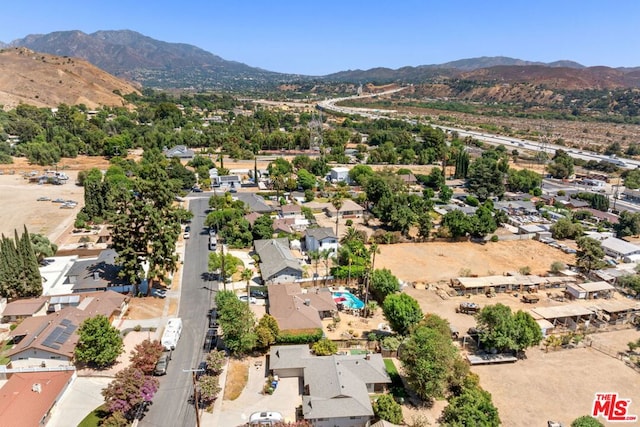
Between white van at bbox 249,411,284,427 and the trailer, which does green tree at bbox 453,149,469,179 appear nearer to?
the trailer

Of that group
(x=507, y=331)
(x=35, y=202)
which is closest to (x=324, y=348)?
(x=507, y=331)

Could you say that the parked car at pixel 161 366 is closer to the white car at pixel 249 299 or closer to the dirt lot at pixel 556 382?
the white car at pixel 249 299

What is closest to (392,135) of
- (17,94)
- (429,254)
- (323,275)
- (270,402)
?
(429,254)

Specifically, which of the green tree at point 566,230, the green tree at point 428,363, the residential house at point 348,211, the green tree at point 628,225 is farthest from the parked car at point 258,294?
the green tree at point 628,225

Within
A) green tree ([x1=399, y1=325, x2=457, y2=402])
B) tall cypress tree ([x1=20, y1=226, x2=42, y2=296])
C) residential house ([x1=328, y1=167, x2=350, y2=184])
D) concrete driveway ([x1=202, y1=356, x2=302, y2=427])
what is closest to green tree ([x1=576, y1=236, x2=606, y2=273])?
green tree ([x1=399, y1=325, x2=457, y2=402])

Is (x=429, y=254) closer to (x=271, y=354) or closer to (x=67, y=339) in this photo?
(x=271, y=354)

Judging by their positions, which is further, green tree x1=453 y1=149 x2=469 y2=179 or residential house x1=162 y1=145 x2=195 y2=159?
residential house x1=162 y1=145 x2=195 y2=159
